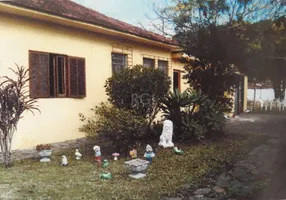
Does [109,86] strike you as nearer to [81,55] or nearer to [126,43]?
[81,55]

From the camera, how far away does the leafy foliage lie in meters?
6.90

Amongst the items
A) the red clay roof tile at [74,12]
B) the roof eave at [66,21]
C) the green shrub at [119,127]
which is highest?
the red clay roof tile at [74,12]

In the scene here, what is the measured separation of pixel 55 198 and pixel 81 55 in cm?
475

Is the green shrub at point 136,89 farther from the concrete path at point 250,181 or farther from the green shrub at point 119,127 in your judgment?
the concrete path at point 250,181

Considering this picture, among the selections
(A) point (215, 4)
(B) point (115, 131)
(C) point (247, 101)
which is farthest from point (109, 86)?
(C) point (247, 101)

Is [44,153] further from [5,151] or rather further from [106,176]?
[106,176]

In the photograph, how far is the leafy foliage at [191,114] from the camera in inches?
272

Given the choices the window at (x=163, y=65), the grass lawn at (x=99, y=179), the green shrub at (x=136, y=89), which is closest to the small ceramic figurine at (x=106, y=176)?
the grass lawn at (x=99, y=179)

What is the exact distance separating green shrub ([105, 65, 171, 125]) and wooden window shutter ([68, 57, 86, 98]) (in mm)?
1118

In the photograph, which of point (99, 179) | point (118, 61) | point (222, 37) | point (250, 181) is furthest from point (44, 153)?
point (222, 37)

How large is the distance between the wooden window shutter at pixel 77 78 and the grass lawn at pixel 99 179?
181cm

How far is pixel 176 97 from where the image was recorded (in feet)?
23.1

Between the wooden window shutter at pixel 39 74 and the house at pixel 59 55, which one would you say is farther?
the wooden window shutter at pixel 39 74

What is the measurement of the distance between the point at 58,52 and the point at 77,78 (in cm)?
80
